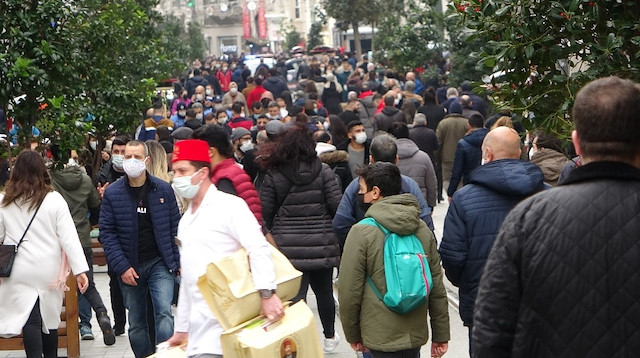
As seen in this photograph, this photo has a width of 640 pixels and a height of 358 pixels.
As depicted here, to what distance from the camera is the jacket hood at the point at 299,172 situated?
8656 millimetres

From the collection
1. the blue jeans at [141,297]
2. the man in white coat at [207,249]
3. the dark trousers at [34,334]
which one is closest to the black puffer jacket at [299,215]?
the blue jeans at [141,297]

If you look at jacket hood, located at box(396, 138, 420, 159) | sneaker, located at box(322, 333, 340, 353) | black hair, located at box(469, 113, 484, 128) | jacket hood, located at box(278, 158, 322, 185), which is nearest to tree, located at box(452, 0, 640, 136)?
jacket hood, located at box(278, 158, 322, 185)

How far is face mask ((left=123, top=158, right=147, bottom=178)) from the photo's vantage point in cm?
809

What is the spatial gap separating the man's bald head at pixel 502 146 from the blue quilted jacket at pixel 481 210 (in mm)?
91

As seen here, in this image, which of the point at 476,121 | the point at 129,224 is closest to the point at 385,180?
the point at 129,224

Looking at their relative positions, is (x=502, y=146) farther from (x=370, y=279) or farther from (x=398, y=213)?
(x=370, y=279)

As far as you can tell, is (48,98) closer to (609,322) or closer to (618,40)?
(618,40)

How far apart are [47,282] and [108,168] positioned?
2.96 m

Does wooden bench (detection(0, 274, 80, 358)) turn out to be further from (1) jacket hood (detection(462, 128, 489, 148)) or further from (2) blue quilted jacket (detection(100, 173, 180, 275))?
(1) jacket hood (detection(462, 128, 489, 148))

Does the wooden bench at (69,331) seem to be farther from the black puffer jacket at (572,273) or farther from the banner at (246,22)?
the banner at (246,22)

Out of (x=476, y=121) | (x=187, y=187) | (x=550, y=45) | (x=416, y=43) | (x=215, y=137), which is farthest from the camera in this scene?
(x=416, y=43)

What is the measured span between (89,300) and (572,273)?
6.99 m

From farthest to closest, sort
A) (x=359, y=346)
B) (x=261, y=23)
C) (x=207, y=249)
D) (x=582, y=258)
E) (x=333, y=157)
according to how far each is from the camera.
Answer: (x=261, y=23), (x=333, y=157), (x=359, y=346), (x=207, y=249), (x=582, y=258)

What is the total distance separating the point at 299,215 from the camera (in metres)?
8.71
